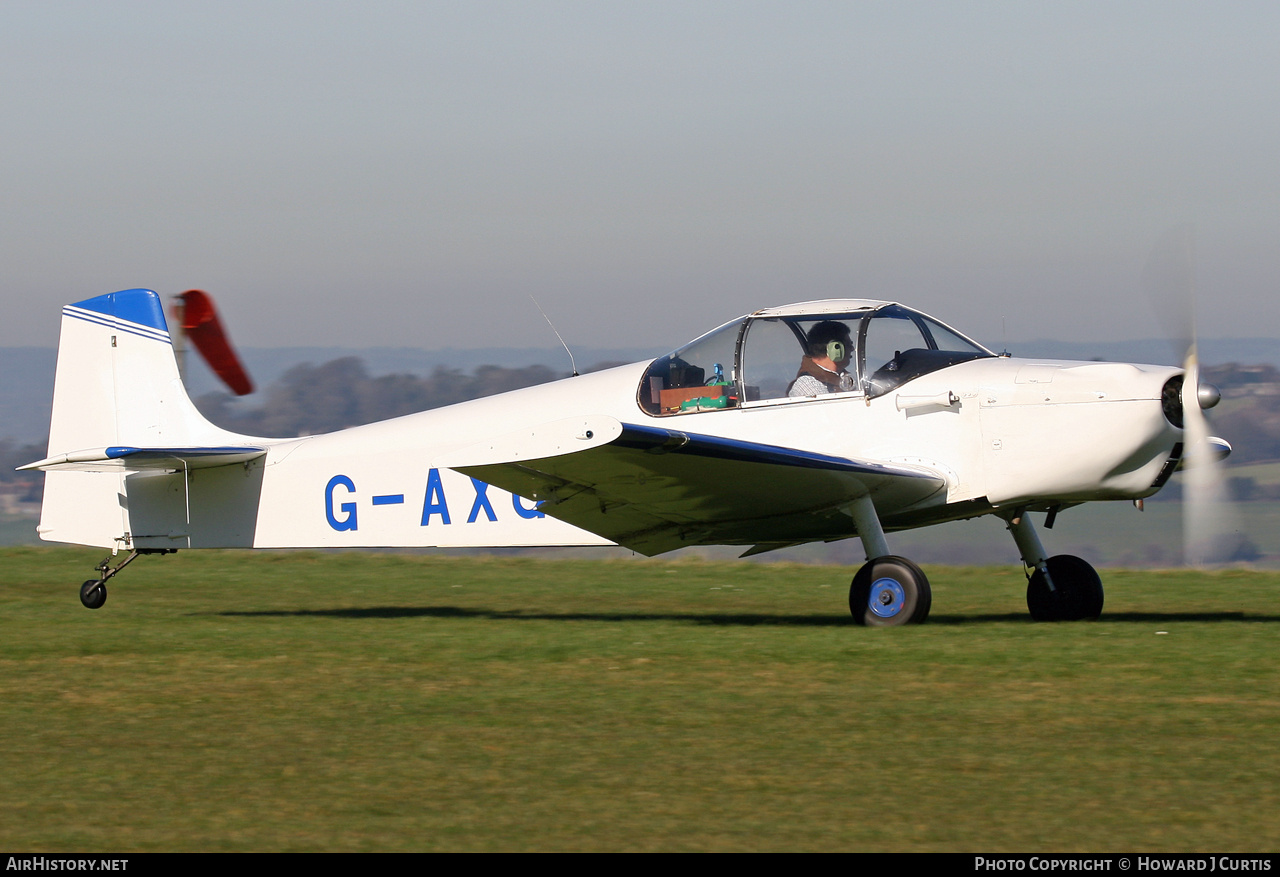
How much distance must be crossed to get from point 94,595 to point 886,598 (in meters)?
7.00

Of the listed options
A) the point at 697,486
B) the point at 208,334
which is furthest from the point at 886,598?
the point at 208,334

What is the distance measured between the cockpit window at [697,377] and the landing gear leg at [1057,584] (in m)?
2.39

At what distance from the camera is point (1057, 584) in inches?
412

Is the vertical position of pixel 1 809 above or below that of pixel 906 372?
below

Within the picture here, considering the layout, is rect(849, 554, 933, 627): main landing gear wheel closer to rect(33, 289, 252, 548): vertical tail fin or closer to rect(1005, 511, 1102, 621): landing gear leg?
rect(1005, 511, 1102, 621): landing gear leg

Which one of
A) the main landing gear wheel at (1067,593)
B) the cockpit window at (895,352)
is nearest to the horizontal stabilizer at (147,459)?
the cockpit window at (895,352)

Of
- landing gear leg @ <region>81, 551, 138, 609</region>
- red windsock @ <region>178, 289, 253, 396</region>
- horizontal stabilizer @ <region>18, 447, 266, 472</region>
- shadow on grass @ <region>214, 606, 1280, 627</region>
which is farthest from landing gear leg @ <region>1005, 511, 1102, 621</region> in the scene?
red windsock @ <region>178, 289, 253, 396</region>

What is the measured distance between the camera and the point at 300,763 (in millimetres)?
5512

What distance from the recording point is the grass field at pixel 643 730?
4473 millimetres

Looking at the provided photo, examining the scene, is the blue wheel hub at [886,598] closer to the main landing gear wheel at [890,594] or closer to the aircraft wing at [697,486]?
the main landing gear wheel at [890,594]

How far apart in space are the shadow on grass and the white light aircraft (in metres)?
0.45
